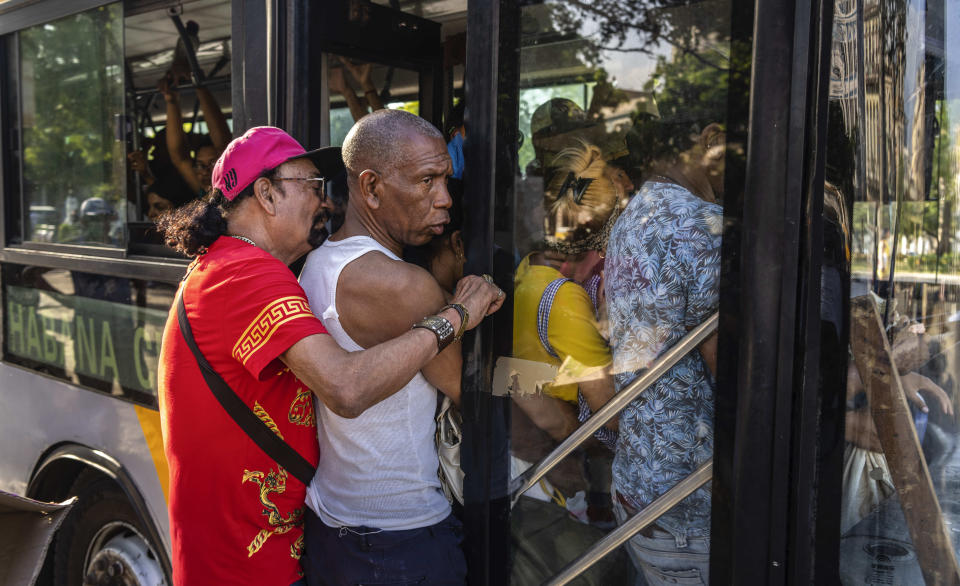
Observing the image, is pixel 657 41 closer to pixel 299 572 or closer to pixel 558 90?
pixel 558 90

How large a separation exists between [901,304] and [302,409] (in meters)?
1.31

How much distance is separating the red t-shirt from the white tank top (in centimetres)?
11

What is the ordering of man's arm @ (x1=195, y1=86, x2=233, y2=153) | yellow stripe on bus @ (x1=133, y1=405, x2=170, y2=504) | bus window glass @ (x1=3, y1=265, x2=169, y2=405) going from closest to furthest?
yellow stripe on bus @ (x1=133, y1=405, x2=170, y2=504) → bus window glass @ (x1=3, y1=265, x2=169, y2=405) → man's arm @ (x1=195, y1=86, x2=233, y2=153)

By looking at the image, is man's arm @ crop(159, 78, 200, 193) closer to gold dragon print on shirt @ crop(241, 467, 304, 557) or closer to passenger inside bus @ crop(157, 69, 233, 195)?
passenger inside bus @ crop(157, 69, 233, 195)

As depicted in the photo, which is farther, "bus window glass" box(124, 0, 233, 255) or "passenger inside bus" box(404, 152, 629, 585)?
"bus window glass" box(124, 0, 233, 255)

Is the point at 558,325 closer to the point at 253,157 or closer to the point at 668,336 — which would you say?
the point at 668,336

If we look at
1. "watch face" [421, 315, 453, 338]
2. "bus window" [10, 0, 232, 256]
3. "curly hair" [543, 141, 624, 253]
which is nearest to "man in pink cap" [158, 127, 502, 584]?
"watch face" [421, 315, 453, 338]

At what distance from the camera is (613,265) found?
5.49ft

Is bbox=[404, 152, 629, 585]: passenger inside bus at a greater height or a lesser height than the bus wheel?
greater

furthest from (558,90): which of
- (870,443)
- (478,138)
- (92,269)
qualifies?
(92,269)

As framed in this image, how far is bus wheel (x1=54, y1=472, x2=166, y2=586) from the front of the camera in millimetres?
2822

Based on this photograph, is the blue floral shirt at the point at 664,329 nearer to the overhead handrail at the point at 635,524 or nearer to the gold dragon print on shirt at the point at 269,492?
the overhead handrail at the point at 635,524

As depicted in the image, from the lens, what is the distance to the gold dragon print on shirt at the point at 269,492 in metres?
1.79

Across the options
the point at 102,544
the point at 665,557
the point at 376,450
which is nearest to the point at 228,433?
the point at 376,450
